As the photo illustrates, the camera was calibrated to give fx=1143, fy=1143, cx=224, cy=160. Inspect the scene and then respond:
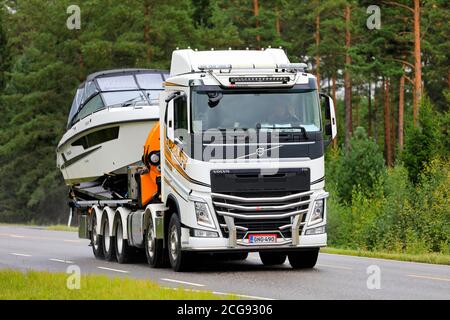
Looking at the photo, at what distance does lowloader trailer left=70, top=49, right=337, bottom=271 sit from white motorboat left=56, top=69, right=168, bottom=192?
208 inches

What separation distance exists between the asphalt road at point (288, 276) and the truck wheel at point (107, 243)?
247 millimetres

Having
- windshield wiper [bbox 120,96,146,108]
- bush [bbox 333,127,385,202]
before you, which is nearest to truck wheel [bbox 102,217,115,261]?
windshield wiper [bbox 120,96,146,108]

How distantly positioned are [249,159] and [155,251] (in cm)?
331

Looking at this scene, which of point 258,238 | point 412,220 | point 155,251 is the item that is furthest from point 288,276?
point 412,220

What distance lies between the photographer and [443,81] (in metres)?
82.6

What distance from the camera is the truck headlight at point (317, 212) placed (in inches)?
798

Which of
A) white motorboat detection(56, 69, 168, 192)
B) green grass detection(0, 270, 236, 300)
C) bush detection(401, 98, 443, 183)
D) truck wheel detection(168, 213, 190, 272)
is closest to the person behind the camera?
green grass detection(0, 270, 236, 300)

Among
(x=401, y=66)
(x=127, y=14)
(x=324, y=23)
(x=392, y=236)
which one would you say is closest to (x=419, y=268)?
(x=392, y=236)

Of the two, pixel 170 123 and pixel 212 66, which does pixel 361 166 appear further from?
pixel 212 66

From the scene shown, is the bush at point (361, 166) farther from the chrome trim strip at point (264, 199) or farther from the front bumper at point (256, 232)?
the chrome trim strip at point (264, 199)

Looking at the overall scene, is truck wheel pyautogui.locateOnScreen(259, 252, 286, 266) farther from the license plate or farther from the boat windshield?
the boat windshield

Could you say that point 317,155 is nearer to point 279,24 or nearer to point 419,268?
point 419,268

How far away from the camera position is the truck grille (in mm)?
19859
